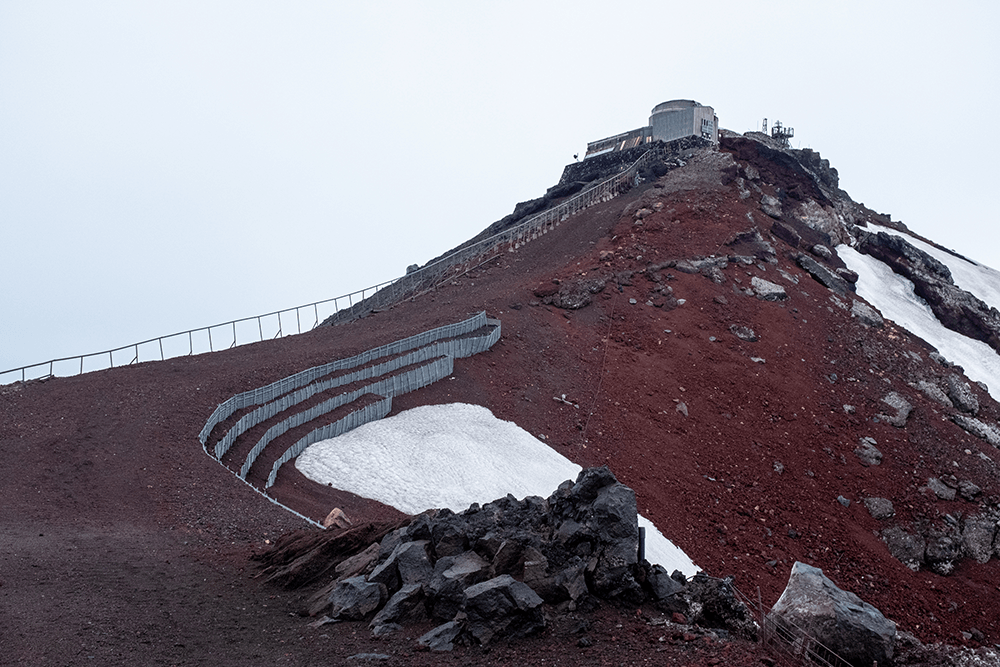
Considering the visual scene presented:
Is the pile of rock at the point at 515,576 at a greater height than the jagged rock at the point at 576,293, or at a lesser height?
lesser

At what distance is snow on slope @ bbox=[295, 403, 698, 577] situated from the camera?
65.6ft

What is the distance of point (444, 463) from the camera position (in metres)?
21.8

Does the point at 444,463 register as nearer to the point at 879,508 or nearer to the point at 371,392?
the point at 371,392

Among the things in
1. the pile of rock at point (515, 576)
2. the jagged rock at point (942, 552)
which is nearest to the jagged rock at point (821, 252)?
the jagged rock at point (942, 552)

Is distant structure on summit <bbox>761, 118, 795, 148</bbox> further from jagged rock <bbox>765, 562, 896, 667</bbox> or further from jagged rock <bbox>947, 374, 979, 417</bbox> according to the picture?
jagged rock <bbox>765, 562, 896, 667</bbox>

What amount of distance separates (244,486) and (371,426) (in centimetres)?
592

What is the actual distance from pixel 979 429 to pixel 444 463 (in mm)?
22229

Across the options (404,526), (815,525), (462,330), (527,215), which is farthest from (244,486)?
(527,215)

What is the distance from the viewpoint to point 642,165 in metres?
52.4

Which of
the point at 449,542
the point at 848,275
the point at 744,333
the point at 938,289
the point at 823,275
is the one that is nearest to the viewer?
the point at 449,542

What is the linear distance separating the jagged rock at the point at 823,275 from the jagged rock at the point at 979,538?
52.7 feet

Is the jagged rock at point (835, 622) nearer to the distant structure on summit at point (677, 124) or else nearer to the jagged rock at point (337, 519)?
the jagged rock at point (337, 519)

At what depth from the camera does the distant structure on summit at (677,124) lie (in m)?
54.1

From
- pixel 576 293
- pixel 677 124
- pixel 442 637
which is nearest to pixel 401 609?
pixel 442 637
